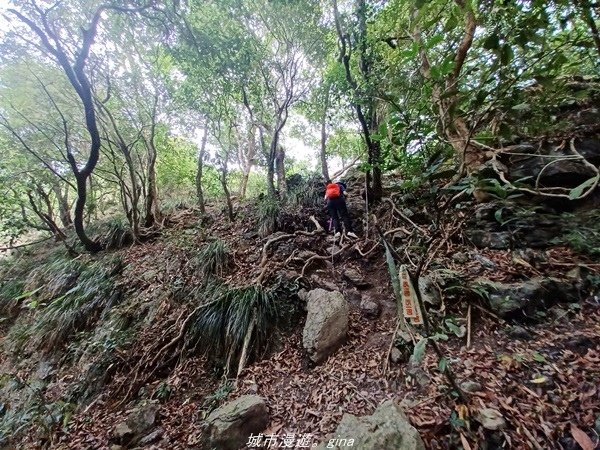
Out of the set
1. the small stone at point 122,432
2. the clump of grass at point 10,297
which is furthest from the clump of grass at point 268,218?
the clump of grass at point 10,297

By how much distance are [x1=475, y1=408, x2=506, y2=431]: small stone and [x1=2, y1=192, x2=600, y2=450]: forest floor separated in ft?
0.09

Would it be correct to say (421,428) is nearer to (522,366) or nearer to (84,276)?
(522,366)

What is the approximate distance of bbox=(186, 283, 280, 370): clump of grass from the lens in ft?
13.0

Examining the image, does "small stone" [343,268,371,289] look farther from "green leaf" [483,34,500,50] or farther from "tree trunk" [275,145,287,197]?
"tree trunk" [275,145,287,197]

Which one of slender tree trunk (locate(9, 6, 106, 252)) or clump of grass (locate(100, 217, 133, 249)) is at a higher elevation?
slender tree trunk (locate(9, 6, 106, 252))

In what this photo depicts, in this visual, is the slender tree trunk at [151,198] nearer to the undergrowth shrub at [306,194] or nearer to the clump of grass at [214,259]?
the clump of grass at [214,259]

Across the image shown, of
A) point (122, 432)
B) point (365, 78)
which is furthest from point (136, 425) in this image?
point (365, 78)

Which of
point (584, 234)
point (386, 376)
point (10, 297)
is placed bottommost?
point (386, 376)

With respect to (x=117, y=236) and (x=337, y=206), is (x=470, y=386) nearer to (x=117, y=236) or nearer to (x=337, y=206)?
(x=337, y=206)

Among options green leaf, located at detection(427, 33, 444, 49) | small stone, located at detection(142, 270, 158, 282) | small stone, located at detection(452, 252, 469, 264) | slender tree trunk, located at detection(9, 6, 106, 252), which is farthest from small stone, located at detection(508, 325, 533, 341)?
slender tree trunk, located at detection(9, 6, 106, 252)

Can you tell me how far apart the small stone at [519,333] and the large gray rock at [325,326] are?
5.87 feet

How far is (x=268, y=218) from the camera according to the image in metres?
6.57

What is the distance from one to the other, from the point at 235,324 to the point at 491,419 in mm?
3088

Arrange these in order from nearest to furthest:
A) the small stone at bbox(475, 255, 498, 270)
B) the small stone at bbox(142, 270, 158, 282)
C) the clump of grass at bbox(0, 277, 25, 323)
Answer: the small stone at bbox(475, 255, 498, 270), the small stone at bbox(142, 270, 158, 282), the clump of grass at bbox(0, 277, 25, 323)
